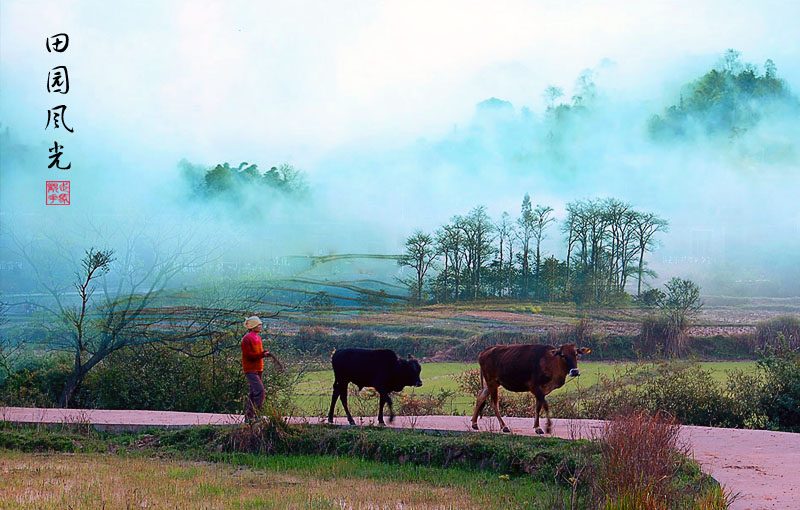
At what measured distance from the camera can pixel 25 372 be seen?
15.6m

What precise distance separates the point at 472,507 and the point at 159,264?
13587mm

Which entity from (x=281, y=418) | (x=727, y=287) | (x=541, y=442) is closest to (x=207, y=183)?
(x=727, y=287)

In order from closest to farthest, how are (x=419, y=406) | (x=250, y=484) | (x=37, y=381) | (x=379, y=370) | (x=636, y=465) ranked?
(x=636, y=465) → (x=250, y=484) → (x=379, y=370) → (x=419, y=406) → (x=37, y=381)

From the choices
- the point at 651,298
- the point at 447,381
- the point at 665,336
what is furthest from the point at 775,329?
the point at 447,381

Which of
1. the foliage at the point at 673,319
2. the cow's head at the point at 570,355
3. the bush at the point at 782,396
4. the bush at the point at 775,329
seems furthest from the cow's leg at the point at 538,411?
the bush at the point at 775,329

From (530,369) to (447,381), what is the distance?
888 cm

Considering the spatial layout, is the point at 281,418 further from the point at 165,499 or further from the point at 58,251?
the point at 58,251

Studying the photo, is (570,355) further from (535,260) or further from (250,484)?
(535,260)

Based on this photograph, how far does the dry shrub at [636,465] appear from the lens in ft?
17.5

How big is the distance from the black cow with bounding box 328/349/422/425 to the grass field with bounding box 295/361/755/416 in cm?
326

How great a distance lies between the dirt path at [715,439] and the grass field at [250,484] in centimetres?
138

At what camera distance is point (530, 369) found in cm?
993

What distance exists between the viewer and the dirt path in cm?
690

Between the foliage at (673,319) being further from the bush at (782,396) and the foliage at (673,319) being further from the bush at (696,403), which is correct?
the bush at (782,396)
